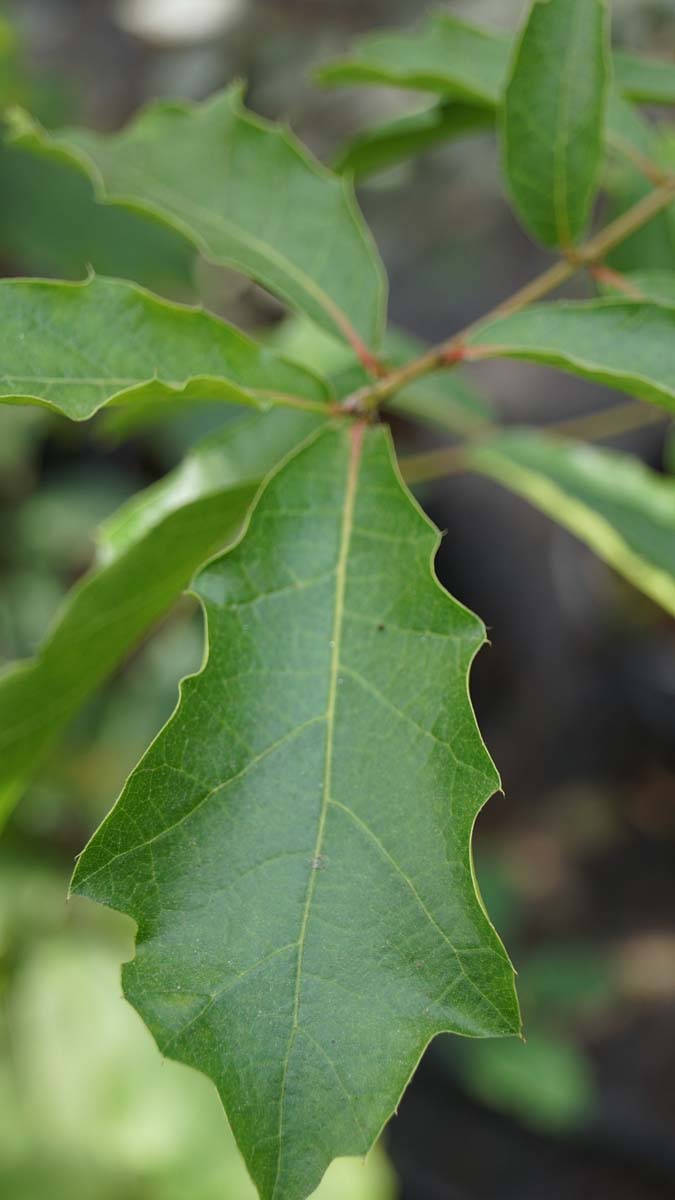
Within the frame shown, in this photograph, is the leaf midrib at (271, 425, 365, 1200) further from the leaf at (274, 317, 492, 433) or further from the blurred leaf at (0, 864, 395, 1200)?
the blurred leaf at (0, 864, 395, 1200)

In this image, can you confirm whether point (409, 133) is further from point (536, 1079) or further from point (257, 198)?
point (536, 1079)

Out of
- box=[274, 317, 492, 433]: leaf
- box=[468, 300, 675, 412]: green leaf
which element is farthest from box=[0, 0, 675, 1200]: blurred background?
box=[468, 300, 675, 412]: green leaf

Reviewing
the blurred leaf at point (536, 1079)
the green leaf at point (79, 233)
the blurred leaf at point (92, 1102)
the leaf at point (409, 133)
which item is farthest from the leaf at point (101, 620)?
the blurred leaf at point (536, 1079)

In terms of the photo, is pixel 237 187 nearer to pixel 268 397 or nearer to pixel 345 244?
pixel 345 244

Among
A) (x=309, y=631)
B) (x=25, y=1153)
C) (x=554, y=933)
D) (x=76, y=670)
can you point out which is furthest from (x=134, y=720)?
(x=309, y=631)

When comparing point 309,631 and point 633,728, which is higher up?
point 309,631

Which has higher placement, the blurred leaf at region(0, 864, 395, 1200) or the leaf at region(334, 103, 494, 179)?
the leaf at region(334, 103, 494, 179)
